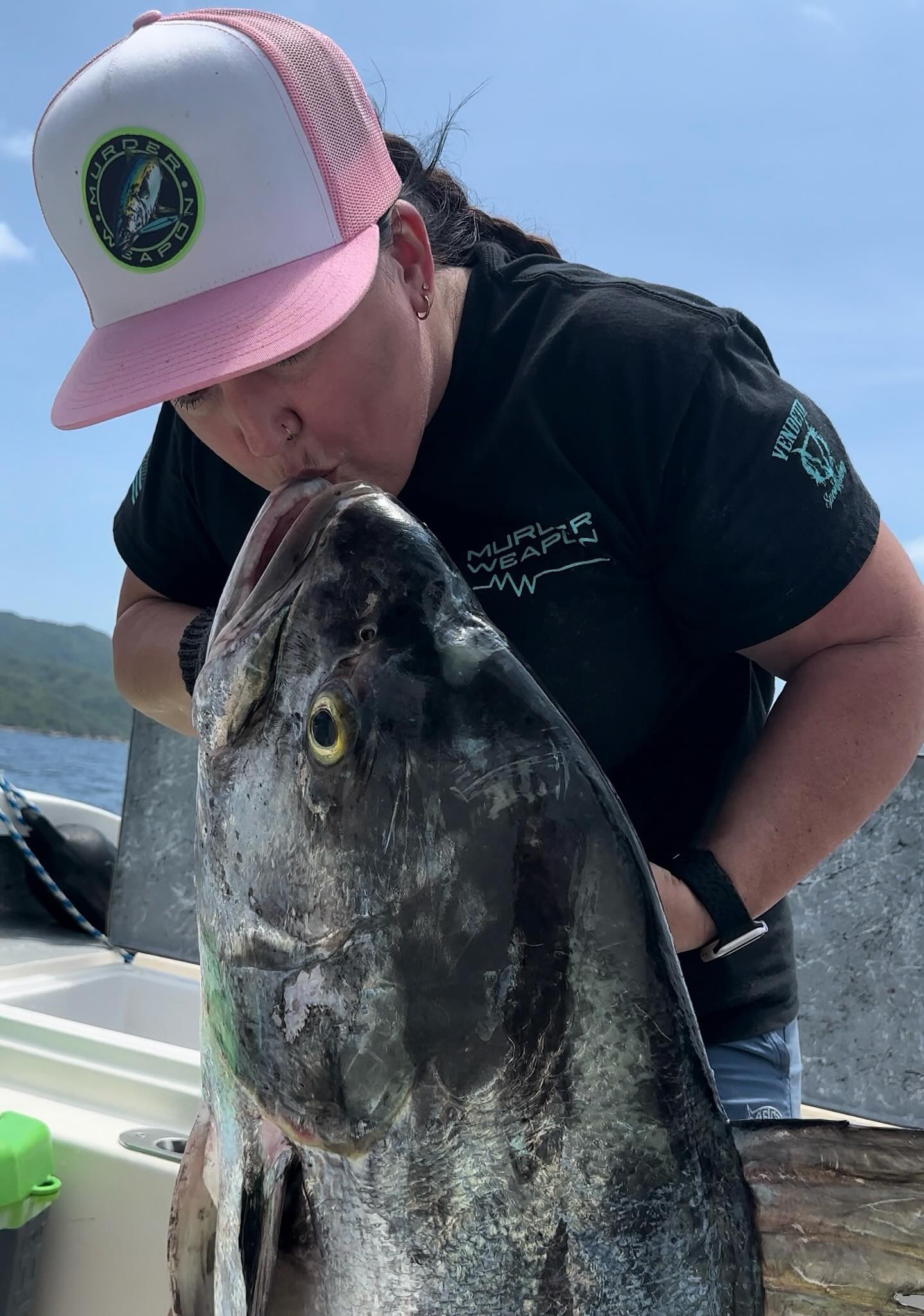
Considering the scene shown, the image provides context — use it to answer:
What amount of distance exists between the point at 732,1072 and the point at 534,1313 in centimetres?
80

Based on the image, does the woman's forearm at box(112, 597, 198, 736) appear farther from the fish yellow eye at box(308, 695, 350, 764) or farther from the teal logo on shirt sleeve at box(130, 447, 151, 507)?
the fish yellow eye at box(308, 695, 350, 764)

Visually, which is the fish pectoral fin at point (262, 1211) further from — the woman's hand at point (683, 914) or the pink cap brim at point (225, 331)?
the pink cap brim at point (225, 331)

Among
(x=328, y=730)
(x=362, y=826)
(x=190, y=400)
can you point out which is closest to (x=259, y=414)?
(x=190, y=400)

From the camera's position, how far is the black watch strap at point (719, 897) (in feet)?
4.82

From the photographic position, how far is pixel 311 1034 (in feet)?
3.59

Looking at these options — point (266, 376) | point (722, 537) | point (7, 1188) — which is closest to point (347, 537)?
point (266, 376)

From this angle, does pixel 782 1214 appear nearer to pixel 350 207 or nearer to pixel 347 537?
pixel 347 537

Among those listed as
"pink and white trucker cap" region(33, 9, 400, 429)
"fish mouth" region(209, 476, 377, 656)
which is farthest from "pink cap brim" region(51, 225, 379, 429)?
"fish mouth" region(209, 476, 377, 656)

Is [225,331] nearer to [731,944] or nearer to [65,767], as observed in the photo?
[731,944]

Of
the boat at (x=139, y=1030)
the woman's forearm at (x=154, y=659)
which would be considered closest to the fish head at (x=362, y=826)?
the woman's forearm at (x=154, y=659)

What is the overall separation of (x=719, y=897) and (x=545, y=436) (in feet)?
2.31

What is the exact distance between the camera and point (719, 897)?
1.47 m

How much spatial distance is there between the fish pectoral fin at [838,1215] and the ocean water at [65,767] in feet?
13.4

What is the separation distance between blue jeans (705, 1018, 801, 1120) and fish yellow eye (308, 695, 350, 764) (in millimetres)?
925
